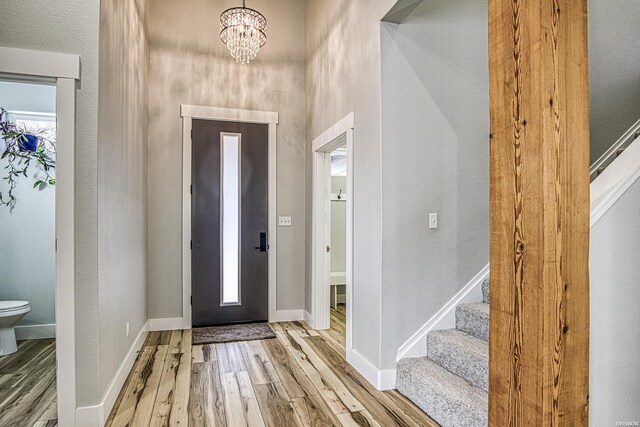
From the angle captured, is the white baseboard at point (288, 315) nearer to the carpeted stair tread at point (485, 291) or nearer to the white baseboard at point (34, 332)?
the white baseboard at point (34, 332)

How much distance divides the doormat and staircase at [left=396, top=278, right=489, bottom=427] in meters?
1.81

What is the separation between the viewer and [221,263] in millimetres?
4555

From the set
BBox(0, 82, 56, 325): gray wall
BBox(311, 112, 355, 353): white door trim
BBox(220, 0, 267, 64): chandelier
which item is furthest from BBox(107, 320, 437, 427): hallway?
BBox(220, 0, 267, 64): chandelier

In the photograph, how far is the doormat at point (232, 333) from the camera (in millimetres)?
3990

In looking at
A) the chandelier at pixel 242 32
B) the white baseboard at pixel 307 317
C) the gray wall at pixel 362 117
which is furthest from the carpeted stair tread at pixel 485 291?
the chandelier at pixel 242 32

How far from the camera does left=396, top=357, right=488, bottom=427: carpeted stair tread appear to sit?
212cm

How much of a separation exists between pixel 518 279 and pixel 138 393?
2.59m

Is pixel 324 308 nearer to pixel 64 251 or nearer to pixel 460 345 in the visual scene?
pixel 460 345

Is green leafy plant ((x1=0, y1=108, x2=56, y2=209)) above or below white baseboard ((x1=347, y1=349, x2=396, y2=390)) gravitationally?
above

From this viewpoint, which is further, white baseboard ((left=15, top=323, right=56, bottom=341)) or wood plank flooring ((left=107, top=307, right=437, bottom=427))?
white baseboard ((left=15, top=323, right=56, bottom=341))

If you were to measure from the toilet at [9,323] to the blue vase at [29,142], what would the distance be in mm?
1465

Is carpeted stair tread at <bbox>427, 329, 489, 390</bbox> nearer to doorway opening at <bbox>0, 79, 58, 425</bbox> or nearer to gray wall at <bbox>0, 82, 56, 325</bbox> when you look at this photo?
doorway opening at <bbox>0, 79, 58, 425</bbox>

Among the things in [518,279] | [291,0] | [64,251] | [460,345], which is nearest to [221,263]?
[64,251]

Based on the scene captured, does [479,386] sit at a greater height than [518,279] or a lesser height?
lesser
